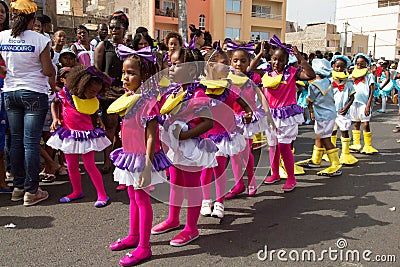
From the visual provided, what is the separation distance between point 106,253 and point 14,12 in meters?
2.61

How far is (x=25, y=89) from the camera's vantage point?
14.7 feet

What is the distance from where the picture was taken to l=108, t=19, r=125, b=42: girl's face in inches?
218

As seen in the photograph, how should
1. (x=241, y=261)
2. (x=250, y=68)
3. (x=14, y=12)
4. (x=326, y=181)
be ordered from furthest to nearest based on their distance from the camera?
(x=326, y=181) < (x=250, y=68) < (x=14, y=12) < (x=241, y=261)

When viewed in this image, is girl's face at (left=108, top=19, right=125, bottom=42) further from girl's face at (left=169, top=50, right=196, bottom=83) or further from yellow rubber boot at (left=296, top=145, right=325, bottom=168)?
yellow rubber boot at (left=296, top=145, right=325, bottom=168)

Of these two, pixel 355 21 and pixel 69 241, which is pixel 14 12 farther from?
pixel 355 21

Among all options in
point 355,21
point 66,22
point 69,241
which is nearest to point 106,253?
point 69,241

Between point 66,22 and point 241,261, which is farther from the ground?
point 66,22

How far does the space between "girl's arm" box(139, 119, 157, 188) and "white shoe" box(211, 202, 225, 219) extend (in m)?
1.23

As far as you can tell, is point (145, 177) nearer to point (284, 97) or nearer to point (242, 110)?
point (242, 110)

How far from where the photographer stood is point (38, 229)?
4012mm

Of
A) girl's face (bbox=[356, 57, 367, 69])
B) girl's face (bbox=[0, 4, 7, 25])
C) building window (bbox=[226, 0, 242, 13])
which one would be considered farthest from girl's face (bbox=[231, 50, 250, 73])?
building window (bbox=[226, 0, 242, 13])

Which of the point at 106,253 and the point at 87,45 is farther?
the point at 87,45

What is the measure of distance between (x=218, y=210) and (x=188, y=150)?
3.38 feet

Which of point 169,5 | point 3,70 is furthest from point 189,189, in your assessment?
point 169,5
